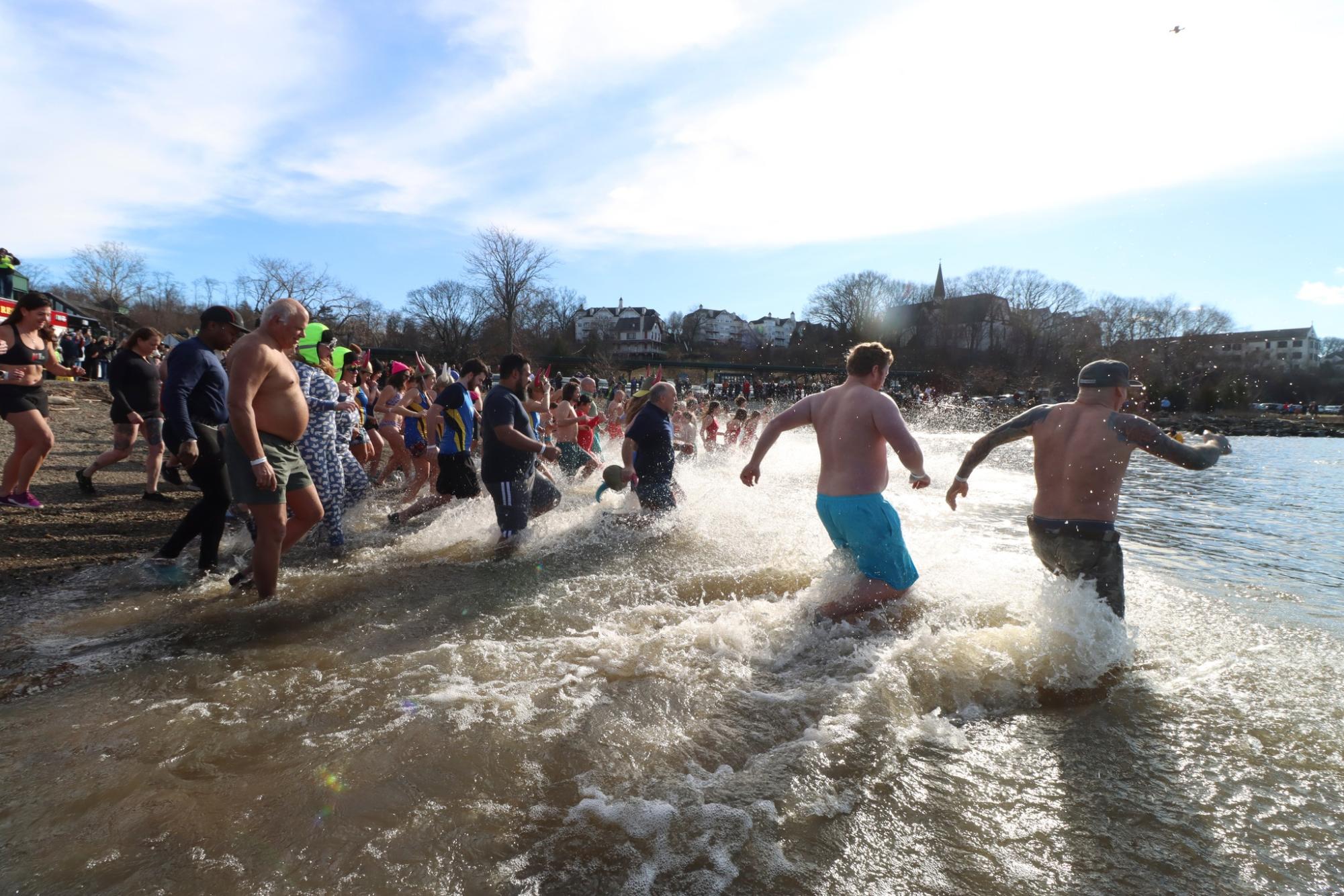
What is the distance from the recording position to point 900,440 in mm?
4051

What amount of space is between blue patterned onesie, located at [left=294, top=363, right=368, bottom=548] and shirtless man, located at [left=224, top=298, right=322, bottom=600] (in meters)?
0.81

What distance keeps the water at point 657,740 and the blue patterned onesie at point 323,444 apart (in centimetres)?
51

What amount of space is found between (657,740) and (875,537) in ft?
6.11

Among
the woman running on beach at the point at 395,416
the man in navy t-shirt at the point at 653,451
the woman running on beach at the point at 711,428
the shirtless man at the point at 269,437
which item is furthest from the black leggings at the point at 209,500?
the woman running on beach at the point at 711,428

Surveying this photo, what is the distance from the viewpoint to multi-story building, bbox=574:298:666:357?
103688 millimetres

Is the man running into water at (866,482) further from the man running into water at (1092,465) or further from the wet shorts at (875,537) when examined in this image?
the man running into water at (1092,465)

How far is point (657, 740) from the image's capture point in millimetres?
2930

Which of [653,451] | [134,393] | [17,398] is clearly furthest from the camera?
[134,393]

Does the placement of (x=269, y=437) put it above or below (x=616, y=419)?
above

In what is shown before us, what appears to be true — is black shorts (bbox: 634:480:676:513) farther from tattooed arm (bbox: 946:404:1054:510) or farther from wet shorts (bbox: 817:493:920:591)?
tattooed arm (bbox: 946:404:1054:510)

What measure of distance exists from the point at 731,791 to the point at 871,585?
1931 millimetres

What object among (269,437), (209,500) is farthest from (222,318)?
(269,437)

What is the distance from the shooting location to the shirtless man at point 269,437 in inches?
157

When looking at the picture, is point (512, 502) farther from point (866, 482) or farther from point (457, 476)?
point (866, 482)
